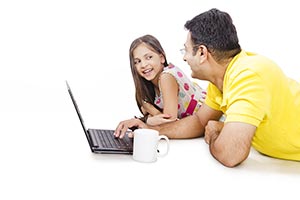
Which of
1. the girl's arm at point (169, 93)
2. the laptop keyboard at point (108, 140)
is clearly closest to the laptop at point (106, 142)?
the laptop keyboard at point (108, 140)

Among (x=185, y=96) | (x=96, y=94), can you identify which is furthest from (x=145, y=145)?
(x=96, y=94)

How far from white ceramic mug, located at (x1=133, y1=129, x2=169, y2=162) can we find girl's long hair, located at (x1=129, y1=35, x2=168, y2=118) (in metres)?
0.79

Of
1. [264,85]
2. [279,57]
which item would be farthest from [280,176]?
[279,57]

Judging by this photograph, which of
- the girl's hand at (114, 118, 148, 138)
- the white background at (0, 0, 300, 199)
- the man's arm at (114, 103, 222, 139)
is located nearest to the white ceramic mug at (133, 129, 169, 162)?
the white background at (0, 0, 300, 199)

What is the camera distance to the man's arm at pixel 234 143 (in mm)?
1401

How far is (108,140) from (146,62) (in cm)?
65

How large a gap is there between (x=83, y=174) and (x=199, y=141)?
0.63m

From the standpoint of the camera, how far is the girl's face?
219 cm

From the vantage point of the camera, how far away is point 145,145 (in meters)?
1.47

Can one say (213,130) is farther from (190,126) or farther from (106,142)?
(106,142)

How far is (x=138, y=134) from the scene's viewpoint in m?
1.46

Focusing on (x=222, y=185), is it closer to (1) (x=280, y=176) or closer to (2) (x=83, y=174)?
(1) (x=280, y=176)

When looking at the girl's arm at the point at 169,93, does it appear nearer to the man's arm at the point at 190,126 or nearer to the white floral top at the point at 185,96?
the white floral top at the point at 185,96

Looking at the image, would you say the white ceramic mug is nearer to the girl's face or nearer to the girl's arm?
the girl's arm
